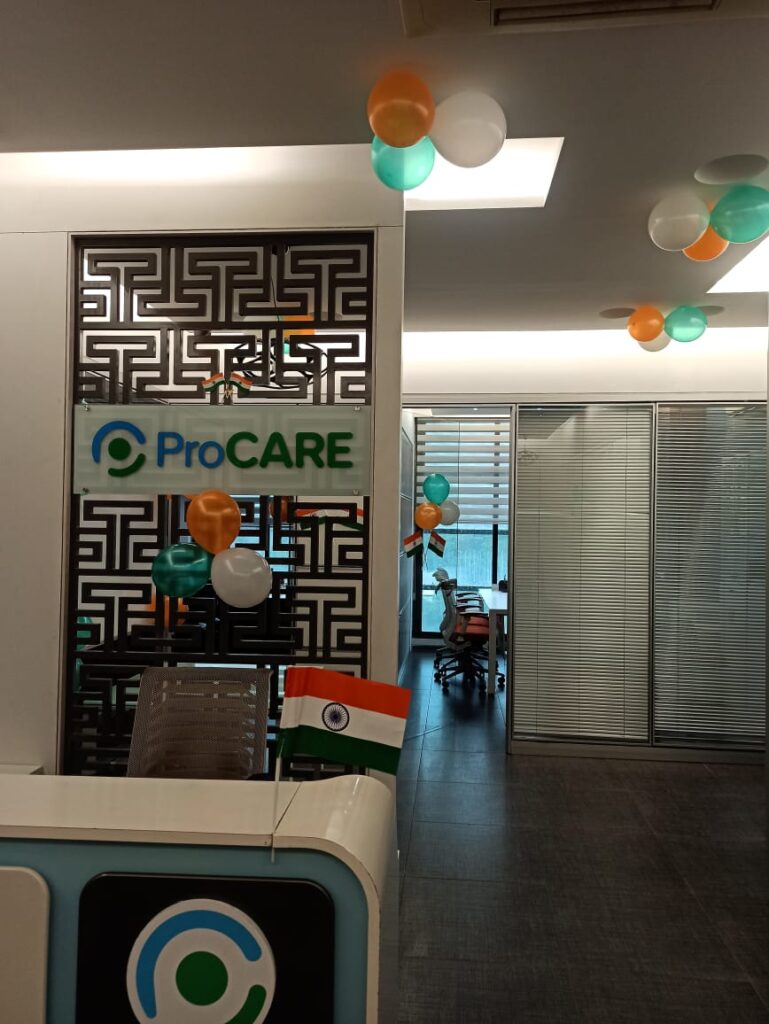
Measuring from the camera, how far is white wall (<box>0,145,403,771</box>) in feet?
10.0

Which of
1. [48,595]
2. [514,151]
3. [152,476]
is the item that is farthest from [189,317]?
[514,151]

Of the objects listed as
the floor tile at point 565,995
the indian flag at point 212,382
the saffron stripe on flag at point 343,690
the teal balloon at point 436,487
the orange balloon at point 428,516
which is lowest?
the floor tile at point 565,995

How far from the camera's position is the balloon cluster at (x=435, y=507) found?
6801 mm

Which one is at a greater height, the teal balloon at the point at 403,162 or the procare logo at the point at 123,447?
the teal balloon at the point at 403,162

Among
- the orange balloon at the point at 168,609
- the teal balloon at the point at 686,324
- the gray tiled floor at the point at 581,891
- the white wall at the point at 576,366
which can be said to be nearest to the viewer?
the gray tiled floor at the point at 581,891

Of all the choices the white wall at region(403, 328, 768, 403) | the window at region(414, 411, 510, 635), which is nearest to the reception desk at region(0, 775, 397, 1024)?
the white wall at region(403, 328, 768, 403)

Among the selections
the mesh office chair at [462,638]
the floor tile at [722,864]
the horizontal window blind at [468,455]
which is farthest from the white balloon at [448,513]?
the floor tile at [722,864]

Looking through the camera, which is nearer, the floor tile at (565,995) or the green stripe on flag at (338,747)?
the green stripe on flag at (338,747)

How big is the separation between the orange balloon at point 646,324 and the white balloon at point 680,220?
145 centimetres

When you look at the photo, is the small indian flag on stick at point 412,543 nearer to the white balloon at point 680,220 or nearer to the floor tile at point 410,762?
the floor tile at point 410,762

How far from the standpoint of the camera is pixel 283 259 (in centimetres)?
307

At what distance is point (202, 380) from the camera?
3127 mm

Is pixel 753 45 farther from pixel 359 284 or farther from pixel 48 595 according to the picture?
pixel 48 595

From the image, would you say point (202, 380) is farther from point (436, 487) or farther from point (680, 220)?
point (436, 487)
